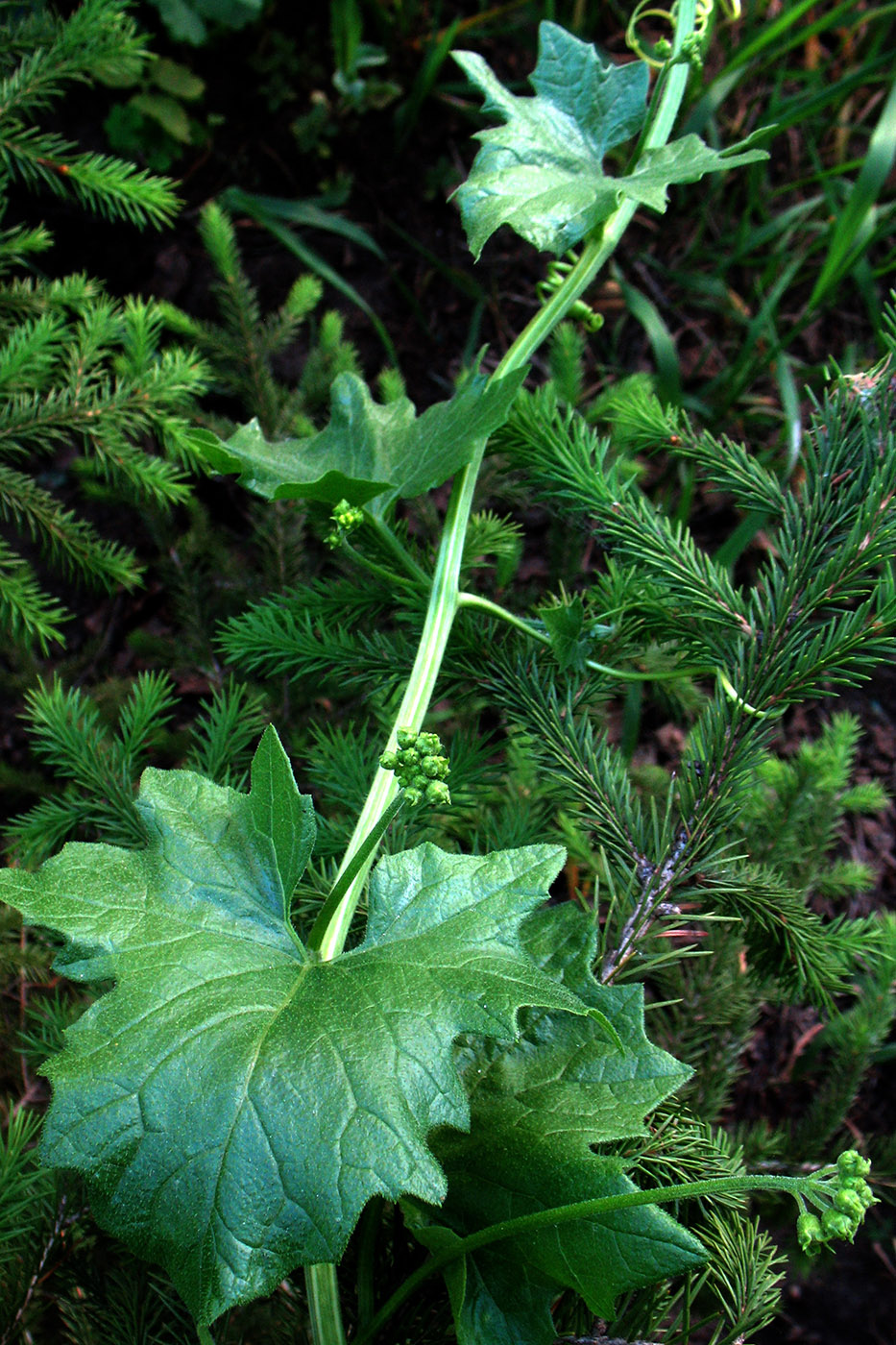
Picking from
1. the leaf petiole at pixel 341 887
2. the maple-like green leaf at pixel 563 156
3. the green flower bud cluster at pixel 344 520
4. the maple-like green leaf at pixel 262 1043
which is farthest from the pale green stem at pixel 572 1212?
the maple-like green leaf at pixel 563 156

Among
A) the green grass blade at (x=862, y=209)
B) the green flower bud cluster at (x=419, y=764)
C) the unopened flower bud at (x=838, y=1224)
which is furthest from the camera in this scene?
the green grass blade at (x=862, y=209)

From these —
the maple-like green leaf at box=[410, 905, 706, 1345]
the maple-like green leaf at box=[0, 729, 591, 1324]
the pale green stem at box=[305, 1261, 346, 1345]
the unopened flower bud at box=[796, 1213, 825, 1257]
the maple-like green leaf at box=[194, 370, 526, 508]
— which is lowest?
the pale green stem at box=[305, 1261, 346, 1345]

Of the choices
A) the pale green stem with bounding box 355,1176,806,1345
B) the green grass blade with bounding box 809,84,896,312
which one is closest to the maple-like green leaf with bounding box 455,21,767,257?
the pale green stem with bounding box 355,1176,806,1345

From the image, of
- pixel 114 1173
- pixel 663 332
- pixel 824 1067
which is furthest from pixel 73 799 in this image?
pixel 663 332

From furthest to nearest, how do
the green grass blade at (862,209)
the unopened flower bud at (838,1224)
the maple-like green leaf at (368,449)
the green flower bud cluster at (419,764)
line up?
the green grass blade at (862,209) < the maple-like green leaf at (368,449) < the green flower bud cluster at (419,764) < the unopened flower bud at (838,1224)

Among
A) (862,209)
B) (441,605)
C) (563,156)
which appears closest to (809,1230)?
(441,605)

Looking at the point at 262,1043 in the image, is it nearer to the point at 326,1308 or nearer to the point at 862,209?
the point at 326,1308

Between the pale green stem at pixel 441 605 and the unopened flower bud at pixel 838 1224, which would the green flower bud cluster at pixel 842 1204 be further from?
the pale green stem at pixel 441 605

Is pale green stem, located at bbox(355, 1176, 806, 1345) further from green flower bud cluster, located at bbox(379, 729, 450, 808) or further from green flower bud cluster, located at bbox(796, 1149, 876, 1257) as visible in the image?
green flower bud cluster, located at bbox(379, 729, 450, 808)
